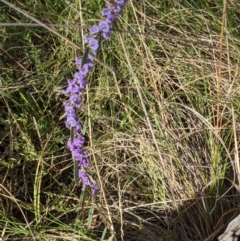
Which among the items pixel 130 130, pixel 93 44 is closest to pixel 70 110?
pixel 93 44

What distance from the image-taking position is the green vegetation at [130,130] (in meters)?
1.39

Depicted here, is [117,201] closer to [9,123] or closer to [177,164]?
[177,164]

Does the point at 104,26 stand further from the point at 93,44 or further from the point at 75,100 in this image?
the point at 75,100

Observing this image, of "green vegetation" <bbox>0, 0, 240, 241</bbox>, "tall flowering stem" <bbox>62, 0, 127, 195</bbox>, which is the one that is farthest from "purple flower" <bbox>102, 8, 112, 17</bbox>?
"green vegetation" <bbox>0, 0, 240, 241</bbox>

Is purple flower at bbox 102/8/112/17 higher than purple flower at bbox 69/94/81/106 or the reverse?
higher

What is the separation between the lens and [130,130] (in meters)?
1.52

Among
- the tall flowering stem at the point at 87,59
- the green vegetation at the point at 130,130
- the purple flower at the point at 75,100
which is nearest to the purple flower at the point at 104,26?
the tall flowering stem at the point at 87,59

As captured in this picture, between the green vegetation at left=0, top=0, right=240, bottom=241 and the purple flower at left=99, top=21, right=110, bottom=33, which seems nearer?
the purple flower at left=99, top=21, right=110, bottom=33

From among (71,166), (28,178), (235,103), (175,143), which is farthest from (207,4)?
(28,178)

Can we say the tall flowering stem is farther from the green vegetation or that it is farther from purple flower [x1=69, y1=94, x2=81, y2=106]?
the green vegetation

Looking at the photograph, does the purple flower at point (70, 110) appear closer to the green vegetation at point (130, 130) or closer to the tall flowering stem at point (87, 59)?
the tall flowering stem at point (87, 59)

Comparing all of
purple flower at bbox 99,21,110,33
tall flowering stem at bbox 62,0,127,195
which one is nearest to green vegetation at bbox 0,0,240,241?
tall flowering stem at bbox 62,0,127,195

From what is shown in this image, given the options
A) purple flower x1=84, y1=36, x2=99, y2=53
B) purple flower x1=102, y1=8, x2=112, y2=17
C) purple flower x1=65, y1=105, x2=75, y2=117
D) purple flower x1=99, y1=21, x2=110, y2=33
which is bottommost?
purple flower x1=65, y1=105, x2=75, y2=117

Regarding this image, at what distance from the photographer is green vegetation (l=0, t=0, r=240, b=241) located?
139cm
